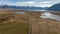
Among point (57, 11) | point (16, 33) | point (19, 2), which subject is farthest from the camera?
point (19, 2)

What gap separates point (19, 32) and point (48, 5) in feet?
2.11

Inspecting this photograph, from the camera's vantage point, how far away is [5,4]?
1.21 meters

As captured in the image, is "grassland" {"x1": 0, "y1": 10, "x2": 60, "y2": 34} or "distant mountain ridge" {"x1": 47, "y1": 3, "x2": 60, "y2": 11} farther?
"distant mountain ridge" {"x1": 47, "y1": 3, "x2": 60, "y2": 11}

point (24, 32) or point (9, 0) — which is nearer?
point (24, 32)

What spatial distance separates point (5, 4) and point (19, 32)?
65 cm

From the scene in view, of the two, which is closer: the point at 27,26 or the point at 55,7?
the point at 27,26

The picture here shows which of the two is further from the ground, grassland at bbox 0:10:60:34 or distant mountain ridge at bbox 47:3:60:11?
distant mountain ridge at bbox 47:3:60:11

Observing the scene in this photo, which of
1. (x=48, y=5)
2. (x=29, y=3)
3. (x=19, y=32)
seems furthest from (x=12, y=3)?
(x=19, y=32)

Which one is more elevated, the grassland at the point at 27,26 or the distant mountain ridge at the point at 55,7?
the distant mountain ridge at the point at 55,7

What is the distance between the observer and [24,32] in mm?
614

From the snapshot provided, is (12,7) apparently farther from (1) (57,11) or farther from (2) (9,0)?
(1) (57,11)

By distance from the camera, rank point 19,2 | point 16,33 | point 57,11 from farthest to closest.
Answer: point 19,2 → point 57,11 → point 16,33

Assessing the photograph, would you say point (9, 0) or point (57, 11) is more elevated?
point (9, 0)

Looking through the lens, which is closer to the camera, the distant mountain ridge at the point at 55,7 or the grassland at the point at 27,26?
the grassland at the point at 27,26
